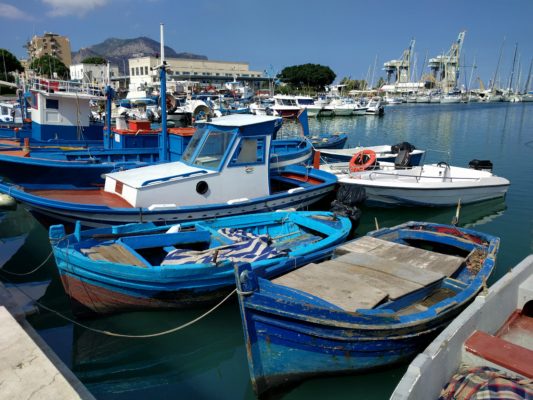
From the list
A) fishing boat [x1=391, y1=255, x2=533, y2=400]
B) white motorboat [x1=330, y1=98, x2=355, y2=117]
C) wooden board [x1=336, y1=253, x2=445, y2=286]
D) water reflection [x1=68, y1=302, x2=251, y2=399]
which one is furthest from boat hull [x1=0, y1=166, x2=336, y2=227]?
A: white motorboat [x1=330, y1=98, x2=355, y2=117]

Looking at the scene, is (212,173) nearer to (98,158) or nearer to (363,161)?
(98,158)

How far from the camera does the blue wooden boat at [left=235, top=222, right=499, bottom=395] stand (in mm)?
4891

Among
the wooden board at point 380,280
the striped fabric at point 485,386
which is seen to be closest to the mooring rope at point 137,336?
the wooden board at point 380,280

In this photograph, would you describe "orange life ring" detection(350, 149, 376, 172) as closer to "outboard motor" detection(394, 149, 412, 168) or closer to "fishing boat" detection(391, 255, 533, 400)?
"outboard motor" detection(394, 149, 412, 168)

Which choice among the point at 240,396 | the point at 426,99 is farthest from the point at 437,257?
the point at 426,99

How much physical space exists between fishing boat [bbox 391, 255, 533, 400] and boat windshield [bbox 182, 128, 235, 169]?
6.20m

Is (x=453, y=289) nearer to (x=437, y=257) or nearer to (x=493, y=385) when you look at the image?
(x=437, y=257)

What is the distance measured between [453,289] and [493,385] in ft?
8.74

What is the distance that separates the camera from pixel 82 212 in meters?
8.45

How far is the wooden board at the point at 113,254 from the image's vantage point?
6.65 meters

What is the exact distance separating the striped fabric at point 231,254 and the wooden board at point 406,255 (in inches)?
51.4

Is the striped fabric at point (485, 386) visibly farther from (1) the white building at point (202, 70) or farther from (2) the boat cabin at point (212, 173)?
(1) the white building at point (202, 70)

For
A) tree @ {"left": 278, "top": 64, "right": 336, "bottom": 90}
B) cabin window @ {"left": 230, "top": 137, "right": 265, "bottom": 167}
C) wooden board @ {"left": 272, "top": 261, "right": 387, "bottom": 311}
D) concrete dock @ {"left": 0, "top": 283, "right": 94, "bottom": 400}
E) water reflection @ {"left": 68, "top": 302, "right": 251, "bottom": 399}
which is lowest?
water reflection @ {"left": 68, "top": 302, "right": 251, "bottom": 399}

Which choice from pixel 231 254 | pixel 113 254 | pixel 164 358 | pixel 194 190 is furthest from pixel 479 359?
pixel 194 190
